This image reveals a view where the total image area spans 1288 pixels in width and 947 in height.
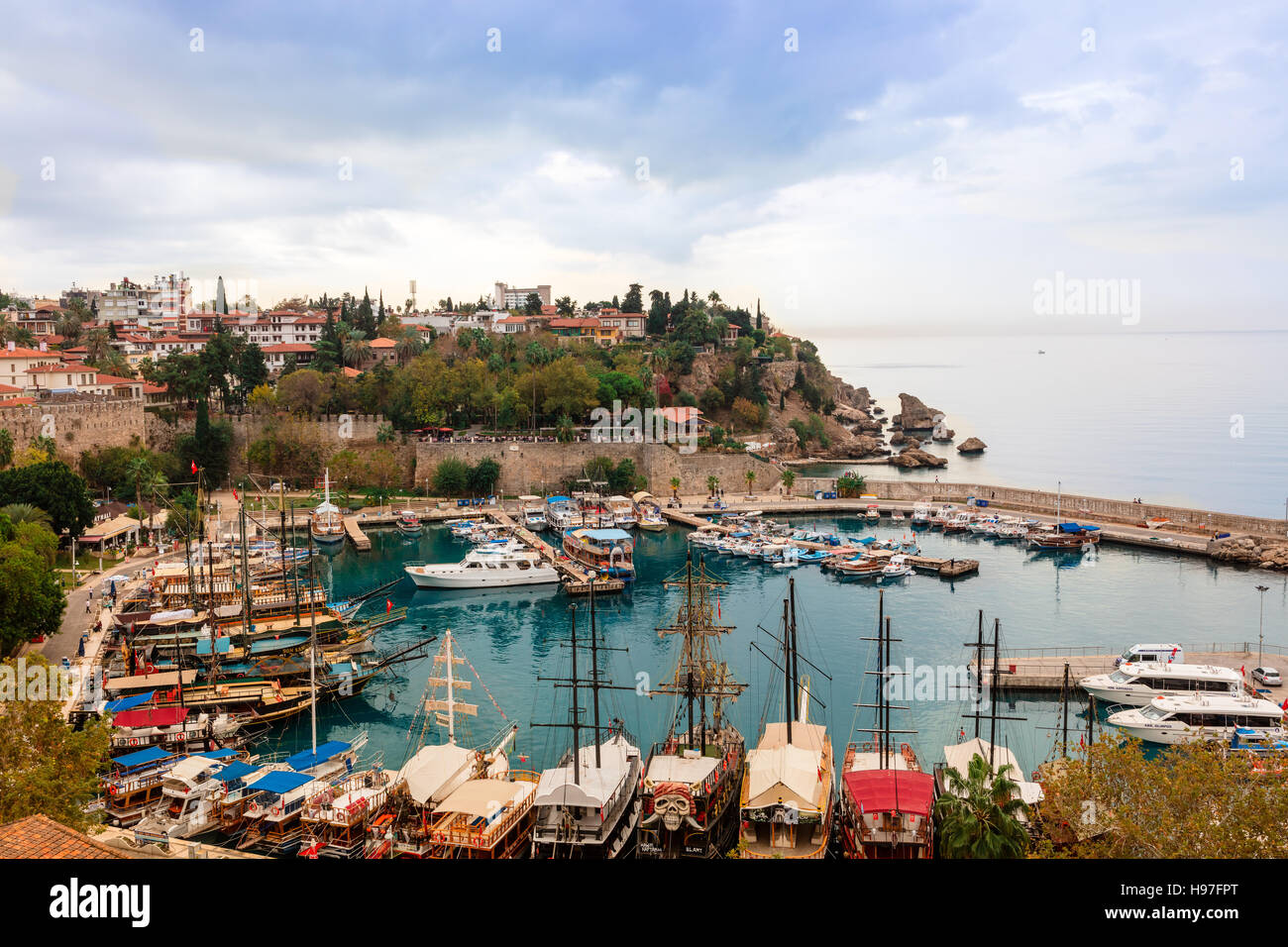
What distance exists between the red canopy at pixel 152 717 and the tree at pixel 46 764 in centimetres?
637

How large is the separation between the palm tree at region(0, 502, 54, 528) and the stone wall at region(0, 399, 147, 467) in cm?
1169

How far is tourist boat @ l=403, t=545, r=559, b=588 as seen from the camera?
35500 mm

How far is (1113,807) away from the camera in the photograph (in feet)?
37.9

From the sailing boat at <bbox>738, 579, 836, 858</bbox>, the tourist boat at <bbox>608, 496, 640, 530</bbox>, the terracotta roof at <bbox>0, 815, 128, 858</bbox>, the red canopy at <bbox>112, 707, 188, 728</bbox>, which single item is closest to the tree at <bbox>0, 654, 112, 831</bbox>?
the terracotta roof at <bbox>0, 815, 128, 858</bbox>

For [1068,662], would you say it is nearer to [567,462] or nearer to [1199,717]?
[1199,717]

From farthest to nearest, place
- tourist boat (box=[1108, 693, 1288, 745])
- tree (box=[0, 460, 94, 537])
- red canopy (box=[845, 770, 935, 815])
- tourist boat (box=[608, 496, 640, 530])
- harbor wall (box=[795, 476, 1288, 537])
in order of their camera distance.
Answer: tourist boat (box=[608, 496, 640, 530]) → harbor wall (box=[795, 476, 1288, 537]) → tree (box=[0, 460, 94, 537]) → tourist boat (box=[1108, 693, 1288, 745]) → red canopy (box=[845, 770, 935, 815])

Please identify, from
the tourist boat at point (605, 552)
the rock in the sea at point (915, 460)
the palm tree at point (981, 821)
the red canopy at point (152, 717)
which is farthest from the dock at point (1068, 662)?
the rock in the sea at point (915, 460)

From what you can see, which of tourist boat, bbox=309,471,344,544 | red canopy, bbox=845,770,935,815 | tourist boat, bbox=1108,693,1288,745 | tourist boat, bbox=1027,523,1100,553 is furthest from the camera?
tourist boat, bbox=309,471,344,544

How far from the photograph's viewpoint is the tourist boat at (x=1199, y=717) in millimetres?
20375

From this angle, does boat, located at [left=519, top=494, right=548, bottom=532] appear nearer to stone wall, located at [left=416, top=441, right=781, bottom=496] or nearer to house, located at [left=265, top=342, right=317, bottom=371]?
stone wall, located at [left=416, top=441, right=781, bottom=496]

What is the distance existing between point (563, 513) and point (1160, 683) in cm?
2831

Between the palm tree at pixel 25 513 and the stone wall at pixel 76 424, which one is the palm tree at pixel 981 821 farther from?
the stone wall at pixel 76 424

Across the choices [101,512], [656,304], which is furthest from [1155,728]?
[656,304]

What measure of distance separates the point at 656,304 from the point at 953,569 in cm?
4558
